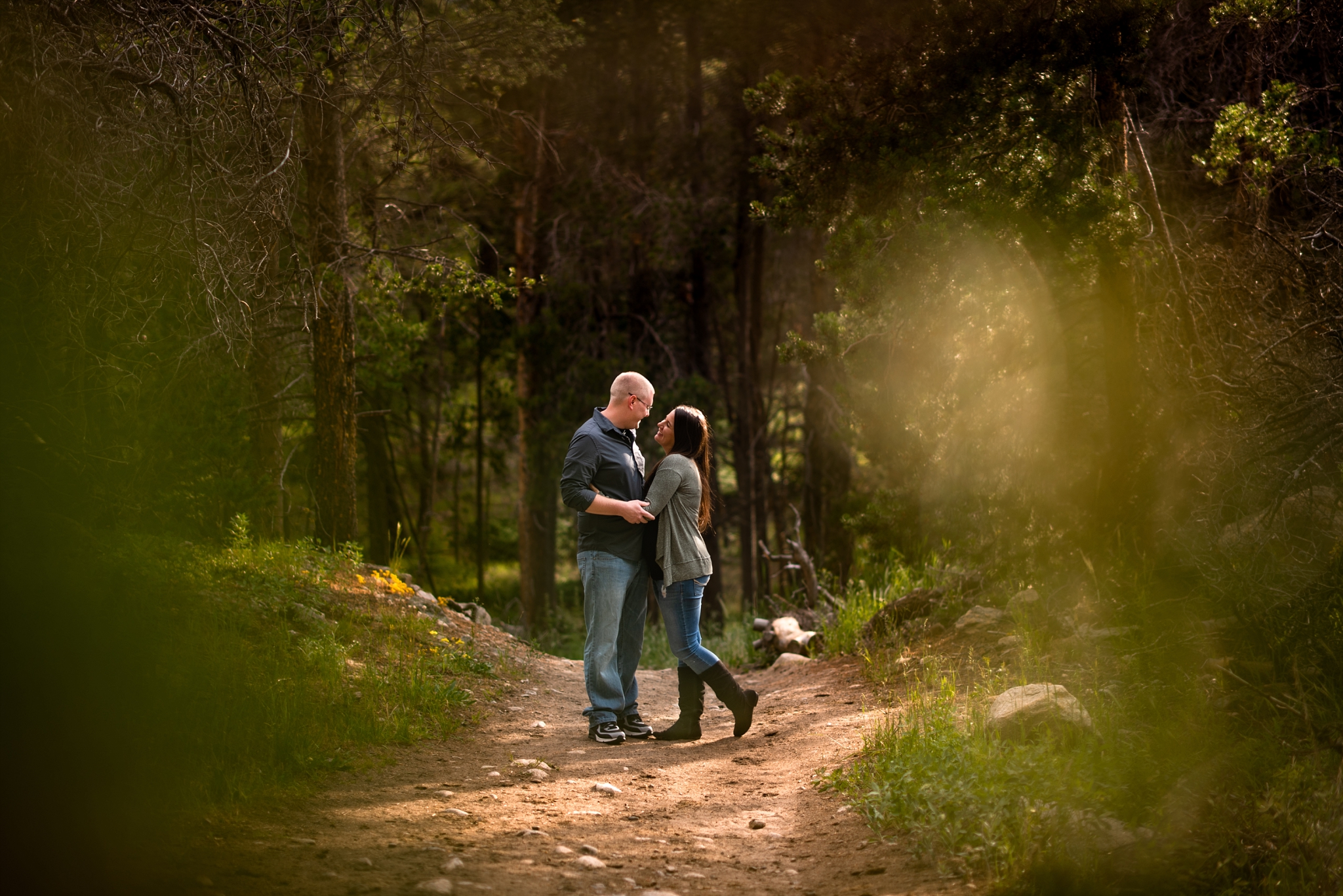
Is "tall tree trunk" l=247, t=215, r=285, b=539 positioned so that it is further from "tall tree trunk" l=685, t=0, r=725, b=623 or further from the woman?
"tall tree trunk" l=685, t=0, r=725, b=623

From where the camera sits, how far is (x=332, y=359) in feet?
32.5

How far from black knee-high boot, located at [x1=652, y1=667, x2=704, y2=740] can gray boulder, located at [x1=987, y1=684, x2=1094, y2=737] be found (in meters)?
1.94

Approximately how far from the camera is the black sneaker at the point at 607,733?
20.4 ft

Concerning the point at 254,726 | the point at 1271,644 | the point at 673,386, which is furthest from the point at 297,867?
the point at 673,386

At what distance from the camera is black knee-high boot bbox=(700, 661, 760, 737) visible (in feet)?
20.5

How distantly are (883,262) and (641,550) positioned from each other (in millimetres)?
4034

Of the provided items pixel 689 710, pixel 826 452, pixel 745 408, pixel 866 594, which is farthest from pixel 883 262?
pixel 745 408

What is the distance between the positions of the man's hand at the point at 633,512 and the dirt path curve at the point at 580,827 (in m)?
1.42

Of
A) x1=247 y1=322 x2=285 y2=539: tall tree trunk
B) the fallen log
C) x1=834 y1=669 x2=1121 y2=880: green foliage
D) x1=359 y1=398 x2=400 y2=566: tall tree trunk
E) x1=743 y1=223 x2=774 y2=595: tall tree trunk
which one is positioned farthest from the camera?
x1=743 y1=223 x2=774 y2=595: tall tree trunk

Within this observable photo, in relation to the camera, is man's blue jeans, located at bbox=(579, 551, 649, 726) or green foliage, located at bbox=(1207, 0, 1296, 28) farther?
green foliage, located at bbox=(1207, 0, 1296, 28)

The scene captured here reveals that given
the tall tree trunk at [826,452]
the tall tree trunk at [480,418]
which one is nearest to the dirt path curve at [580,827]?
the tall tree trunk at [826,452]

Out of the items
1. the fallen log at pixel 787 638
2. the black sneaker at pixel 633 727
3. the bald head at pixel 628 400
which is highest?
the bald head at pixel 628 400

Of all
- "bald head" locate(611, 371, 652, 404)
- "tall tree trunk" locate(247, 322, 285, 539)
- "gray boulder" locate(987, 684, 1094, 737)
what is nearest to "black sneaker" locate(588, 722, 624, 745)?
"bald head" locate(611, 371, 652, 404)

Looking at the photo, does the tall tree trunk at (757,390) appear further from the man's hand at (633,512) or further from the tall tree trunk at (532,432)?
the man's hand at (633,512)
